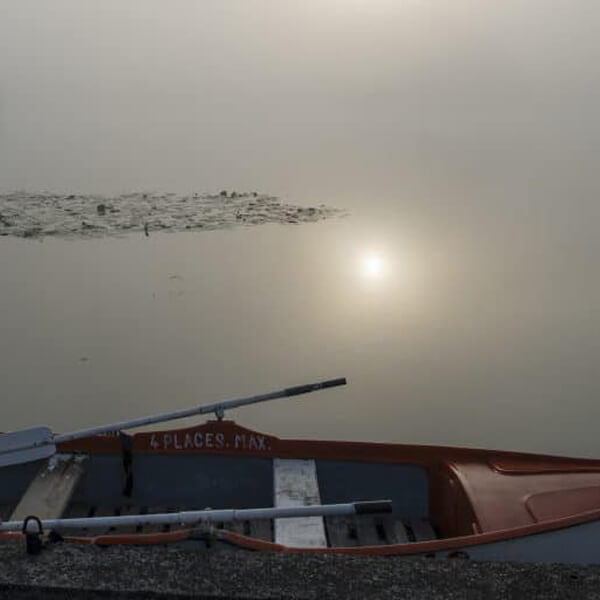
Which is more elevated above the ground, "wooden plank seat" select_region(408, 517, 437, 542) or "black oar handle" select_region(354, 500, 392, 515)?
"wooden plank seat" select_region(408, 517, 437, 542)

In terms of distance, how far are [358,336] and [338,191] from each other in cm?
351

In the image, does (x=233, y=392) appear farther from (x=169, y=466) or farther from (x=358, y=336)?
(x=169, y=466)

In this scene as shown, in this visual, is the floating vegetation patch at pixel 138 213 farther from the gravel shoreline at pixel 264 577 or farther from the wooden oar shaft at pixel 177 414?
the gravel shoreline at pixel 264 577

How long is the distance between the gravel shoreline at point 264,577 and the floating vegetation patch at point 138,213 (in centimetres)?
611

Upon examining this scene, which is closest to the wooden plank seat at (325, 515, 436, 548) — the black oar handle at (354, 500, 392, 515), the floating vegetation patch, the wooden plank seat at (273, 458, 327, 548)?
the wooden plank seat at (273, 458, 327, 548)

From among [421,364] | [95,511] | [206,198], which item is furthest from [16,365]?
[206,198]

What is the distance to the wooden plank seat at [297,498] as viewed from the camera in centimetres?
339

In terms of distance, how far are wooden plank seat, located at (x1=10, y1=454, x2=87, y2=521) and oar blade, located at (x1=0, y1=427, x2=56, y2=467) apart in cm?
34

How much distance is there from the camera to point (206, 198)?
902cm

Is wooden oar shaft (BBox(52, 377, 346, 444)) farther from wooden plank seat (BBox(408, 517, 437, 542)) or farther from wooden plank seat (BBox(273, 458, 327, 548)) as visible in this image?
wooden plank seat (BBox(408, 517, 437, 542))

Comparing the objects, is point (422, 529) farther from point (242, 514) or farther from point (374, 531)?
point (242, 514)

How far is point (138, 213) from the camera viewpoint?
28.2 feet

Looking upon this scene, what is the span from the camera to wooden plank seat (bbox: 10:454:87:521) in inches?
145

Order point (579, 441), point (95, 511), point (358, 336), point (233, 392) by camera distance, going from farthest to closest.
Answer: point (358, 336) < point (233, 392) < point (579, 441) < point (95, 511)
